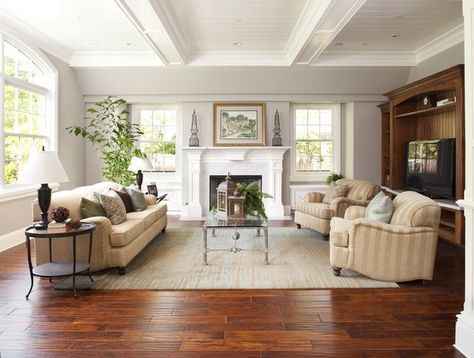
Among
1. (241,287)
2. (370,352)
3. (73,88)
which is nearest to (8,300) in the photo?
(241,287)

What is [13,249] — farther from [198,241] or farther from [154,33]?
[154,33]

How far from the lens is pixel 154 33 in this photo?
508 cm

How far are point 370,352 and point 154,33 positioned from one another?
Result: 4.54 metres

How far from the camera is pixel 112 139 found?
6879mm

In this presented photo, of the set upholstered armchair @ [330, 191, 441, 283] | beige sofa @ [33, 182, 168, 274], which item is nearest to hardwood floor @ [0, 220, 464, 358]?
upholstered armchair @ [330, 191, 441, 283]

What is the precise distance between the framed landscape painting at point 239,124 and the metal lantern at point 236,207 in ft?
10.9

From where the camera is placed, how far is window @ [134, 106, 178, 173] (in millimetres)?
8141

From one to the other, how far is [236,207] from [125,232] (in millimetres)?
1325

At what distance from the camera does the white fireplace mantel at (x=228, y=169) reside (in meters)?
7.66

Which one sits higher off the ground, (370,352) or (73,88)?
(73,88)

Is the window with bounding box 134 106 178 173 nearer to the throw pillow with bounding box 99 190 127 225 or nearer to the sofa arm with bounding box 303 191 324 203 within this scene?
the sofa arm with bounding box 303 191 324 203

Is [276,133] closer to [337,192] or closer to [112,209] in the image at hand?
[337,192]

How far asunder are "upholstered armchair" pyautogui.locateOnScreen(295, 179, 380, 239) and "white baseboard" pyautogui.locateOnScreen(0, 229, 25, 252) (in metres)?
4.13

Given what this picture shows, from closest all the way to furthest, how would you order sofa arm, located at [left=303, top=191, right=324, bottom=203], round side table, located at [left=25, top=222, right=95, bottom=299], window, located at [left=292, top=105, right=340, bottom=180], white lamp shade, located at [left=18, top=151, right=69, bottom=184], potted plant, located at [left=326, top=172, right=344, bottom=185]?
round side table, located at [left=25, top=222, right=95, bottom=299] < white lamp shade, located at [left=18, top=151, right=69, bottom=184] < sofa arm, located at [left=303, top=191, right=324, bottom=203] < potted plant, located at [left=326, top=172, right=344, bottom=185] < window, located at [left=292, top=105, right=340, bottom=180]
